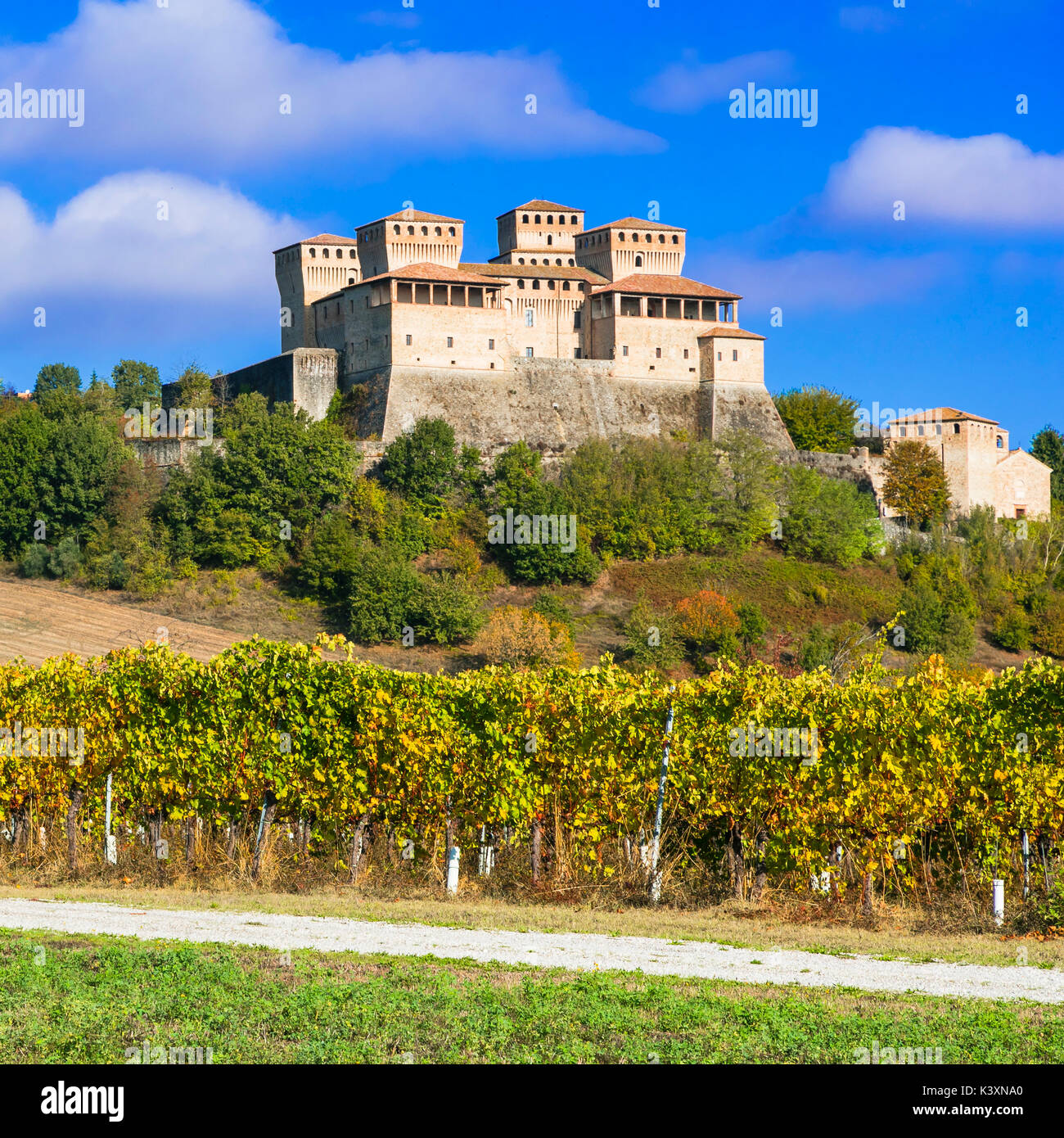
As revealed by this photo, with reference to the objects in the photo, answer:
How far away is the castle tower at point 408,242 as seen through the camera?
6228 centimetres

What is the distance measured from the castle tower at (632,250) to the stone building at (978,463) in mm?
13328

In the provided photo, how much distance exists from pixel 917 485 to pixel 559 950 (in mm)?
53977

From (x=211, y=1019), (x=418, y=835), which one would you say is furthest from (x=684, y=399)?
(x=211, y=1019)

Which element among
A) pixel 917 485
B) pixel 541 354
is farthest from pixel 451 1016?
pixel 917 485

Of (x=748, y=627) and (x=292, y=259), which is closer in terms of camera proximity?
(x=748, y=627)

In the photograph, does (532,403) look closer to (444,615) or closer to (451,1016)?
(444,615)

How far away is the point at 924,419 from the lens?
6669cm

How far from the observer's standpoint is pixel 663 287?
2500 inches

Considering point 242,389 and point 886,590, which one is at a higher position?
point 242,389

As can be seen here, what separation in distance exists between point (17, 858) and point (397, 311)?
42.9 metres

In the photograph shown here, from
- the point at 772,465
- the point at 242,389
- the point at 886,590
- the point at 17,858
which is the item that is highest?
the point at 242,389

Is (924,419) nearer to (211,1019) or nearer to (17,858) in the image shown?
(17,858)

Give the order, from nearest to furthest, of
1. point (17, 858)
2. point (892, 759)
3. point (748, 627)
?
1. point (892, 759)
2. point (17, 858)
3. point (748, 627)

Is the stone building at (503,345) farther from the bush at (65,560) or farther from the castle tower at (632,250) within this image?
the bush at (65,560)
